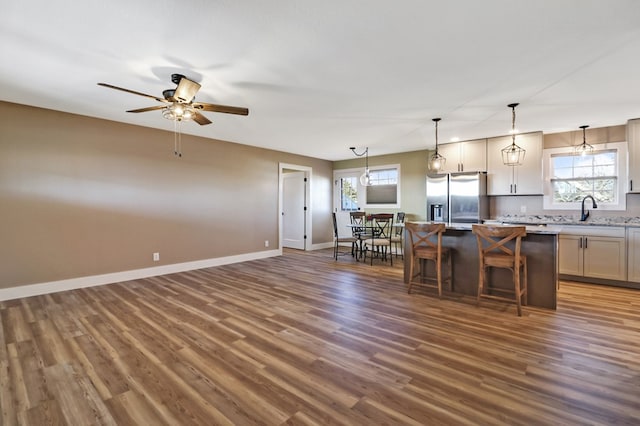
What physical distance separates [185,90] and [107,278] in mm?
3375

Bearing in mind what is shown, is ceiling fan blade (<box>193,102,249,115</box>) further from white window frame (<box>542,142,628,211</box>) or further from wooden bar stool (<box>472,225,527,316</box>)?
white window frame (<box>542,142,628,211</box>)

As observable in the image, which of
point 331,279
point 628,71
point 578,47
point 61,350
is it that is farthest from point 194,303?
point 628,71

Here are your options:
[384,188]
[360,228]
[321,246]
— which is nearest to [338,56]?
[360,228]

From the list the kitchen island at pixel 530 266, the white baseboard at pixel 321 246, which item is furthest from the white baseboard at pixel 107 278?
the kitchen island at pixel 530 266

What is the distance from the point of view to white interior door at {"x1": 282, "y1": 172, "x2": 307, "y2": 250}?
26.1 ft

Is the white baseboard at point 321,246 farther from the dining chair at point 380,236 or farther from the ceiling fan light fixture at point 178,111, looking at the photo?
the ceiling fan light fixture at point 178,111

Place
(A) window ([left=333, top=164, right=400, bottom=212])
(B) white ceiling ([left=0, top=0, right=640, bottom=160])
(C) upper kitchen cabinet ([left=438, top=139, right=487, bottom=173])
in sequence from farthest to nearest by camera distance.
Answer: (A) window ([left=333, top=164, right=400, bottom=212]) → (C) upper kitchen cabinet ([left=438, top=139, right=487, bottom=173]) → (B) white ceiling ([left=0, top=0, right=640, bottom=160])

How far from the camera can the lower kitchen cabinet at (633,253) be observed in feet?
13.6

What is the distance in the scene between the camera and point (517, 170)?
5.28m

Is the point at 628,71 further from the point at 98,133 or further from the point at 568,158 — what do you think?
the point at 98,133

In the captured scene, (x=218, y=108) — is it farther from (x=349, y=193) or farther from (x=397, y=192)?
(x=349, y=193)

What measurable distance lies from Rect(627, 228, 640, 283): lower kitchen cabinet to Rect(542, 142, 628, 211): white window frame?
787 millimetres

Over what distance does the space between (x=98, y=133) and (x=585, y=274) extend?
7.66m

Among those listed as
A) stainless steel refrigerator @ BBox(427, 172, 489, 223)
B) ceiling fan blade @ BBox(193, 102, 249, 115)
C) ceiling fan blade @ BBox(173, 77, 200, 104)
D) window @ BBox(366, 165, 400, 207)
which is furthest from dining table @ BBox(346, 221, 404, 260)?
ceiling fan blade @ BBox(173, 77, 200, 104)
